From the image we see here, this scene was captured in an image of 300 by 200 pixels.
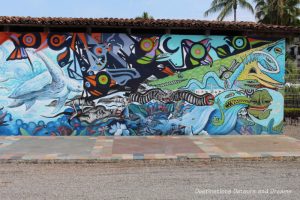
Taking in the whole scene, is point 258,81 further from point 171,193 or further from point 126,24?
point 171,193

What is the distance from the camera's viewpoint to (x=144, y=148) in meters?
9.62

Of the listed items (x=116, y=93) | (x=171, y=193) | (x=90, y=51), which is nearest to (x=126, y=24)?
(x=90, y=51)

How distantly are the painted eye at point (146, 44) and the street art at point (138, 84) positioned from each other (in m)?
0.03

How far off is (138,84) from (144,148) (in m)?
2.60

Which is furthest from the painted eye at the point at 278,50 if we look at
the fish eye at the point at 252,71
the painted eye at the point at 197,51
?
the painted eye at the point at 197,51

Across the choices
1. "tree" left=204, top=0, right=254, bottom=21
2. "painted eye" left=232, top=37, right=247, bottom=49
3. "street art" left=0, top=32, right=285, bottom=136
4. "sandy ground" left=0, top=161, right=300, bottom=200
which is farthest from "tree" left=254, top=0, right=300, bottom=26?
"sandy ground" left=0, top=161, right=300, bottom=200

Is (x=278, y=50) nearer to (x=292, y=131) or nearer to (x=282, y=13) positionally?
(x=292, y=131)

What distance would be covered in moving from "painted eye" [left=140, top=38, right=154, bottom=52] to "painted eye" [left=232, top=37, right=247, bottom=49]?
2701mm

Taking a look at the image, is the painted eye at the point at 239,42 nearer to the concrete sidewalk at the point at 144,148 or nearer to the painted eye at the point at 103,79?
the concrete sidewalk at the point at 144,148

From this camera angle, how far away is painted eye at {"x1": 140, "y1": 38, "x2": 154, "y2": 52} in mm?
11461

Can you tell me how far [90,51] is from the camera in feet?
37.1

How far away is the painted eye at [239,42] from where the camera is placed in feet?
38.6

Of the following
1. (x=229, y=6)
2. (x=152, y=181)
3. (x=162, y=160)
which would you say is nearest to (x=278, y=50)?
(x=162, y=160)

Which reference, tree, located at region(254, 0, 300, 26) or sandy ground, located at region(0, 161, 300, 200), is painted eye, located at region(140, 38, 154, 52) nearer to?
Result: sandy ground, located at region(0, 161, 300, 200)
